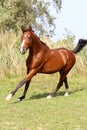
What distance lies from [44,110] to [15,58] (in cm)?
682

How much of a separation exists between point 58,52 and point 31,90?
2.07 m

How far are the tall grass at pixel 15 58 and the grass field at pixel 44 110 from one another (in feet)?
7.22

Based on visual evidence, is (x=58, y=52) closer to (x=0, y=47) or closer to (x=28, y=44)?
(x=28, y=44)

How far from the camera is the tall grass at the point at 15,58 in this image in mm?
15398

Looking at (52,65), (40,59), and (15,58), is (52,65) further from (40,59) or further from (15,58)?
(15,58)

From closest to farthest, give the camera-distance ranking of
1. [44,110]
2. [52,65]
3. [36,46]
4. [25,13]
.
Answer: [44,110]
[36,46]
[52,65]
[25,13]

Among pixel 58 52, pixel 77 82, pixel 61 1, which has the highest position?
pixel 58 52

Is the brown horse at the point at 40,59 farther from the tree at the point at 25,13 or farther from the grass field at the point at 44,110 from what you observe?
the tree at the point at 25,13

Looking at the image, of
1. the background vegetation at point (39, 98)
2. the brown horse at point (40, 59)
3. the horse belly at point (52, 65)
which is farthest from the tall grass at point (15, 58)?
the horse belly at point (52, 65)

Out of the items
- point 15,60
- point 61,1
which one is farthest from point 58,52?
point 61,1

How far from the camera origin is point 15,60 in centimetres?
1546

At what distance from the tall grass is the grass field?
2.20m

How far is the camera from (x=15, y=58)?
15.5 m

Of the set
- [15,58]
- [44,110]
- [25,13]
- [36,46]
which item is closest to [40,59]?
[36,46]
